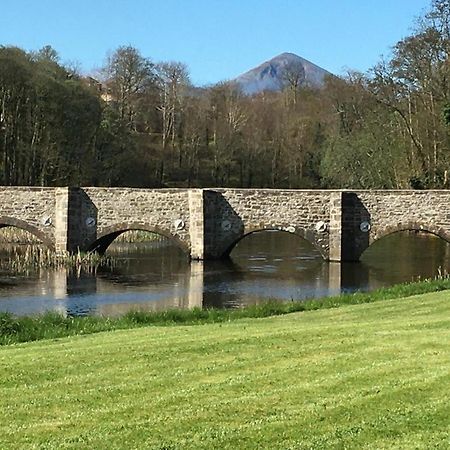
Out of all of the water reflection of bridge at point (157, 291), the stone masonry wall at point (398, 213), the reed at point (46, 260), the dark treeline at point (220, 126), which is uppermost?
the dark treeline at point (220, 126)

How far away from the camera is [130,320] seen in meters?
14.2

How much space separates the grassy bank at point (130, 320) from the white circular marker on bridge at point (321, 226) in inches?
467

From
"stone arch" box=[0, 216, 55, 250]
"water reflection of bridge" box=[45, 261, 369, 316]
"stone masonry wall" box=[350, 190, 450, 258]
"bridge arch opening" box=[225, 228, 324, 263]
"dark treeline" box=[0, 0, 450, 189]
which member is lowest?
"water reflection of bridge" box=[45, 261, 369, 316]

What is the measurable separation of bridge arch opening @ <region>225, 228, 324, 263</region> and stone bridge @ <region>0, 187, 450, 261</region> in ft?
1.81

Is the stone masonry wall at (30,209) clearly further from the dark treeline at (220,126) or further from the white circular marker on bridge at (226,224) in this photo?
the dark treeline at (220,126)

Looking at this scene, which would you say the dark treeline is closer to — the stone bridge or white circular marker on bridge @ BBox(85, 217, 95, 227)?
the stone bridge

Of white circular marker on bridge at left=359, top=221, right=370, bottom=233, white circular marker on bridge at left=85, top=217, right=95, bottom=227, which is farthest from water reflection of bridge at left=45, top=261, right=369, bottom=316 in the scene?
white circular marker on bridge at left=85, top=217, right=95, bottom=227

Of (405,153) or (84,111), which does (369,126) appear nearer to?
(405,153)

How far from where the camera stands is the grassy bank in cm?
1258

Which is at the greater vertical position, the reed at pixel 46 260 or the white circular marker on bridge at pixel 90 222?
the white circular marker on bridge at pixel 90 222

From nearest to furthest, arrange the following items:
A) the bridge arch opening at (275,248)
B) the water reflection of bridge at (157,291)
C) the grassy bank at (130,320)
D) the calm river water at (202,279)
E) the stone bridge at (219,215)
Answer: the grassy bank at (130,320) → the water reflection of bridge at (157,291) → the calm river water at (202,279) → the stone bridge at (219,215) → the bridge arch opening at (275,248)

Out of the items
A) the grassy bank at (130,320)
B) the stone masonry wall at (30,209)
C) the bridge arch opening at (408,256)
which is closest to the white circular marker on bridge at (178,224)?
the stone masonry wall at (30,209)

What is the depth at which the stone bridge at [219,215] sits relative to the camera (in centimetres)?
2909

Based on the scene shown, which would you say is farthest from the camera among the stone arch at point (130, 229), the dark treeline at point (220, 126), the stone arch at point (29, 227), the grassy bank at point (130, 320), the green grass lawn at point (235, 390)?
the dark treeline at point (220, 126)
